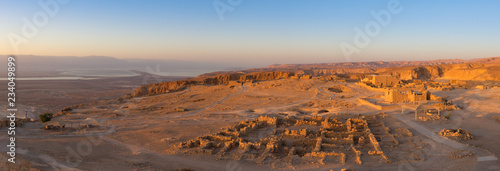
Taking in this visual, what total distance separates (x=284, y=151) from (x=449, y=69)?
3077 inches

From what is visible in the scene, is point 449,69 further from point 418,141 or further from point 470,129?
point 418,141

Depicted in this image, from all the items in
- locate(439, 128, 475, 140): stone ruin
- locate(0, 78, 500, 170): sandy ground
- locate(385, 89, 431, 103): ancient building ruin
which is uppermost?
locate(385, 89, 431, 103): ancient building ruin

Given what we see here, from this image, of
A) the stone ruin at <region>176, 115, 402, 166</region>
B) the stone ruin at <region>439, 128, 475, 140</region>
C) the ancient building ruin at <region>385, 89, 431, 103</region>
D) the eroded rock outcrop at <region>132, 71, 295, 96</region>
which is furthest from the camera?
the eroded rock outcrop at <region>132, 71, 295, 96</region>

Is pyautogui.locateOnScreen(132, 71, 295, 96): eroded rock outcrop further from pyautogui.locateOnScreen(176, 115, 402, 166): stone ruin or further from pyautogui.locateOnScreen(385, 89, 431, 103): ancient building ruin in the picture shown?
pyautogui.locateOnScreen(176, 115, 402, 166): stone ruin

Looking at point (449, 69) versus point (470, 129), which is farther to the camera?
point (449, 69)

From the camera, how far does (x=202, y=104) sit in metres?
37.2

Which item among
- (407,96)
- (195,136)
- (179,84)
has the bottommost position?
(195,136)

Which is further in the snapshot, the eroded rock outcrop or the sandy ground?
the eroded rock outcrop

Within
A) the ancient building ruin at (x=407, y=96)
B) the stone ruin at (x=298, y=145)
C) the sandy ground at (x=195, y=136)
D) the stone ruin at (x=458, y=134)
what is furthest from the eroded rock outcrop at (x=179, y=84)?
the stone ruin at (x=458, y=134)

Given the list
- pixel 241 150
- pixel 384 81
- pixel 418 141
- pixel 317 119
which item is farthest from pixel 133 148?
pixel 384 81

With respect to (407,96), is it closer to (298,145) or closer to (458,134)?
(458,134)

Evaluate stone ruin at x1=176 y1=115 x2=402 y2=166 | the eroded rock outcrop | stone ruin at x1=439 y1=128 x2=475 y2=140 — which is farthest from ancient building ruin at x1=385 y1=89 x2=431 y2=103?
A: the eroded rock outcrop

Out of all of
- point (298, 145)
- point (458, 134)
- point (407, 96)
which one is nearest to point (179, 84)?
point (407, 96)

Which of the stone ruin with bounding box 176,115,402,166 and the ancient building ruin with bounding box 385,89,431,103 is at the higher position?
the ancient building ruin with bounding box 385,89,431,103
